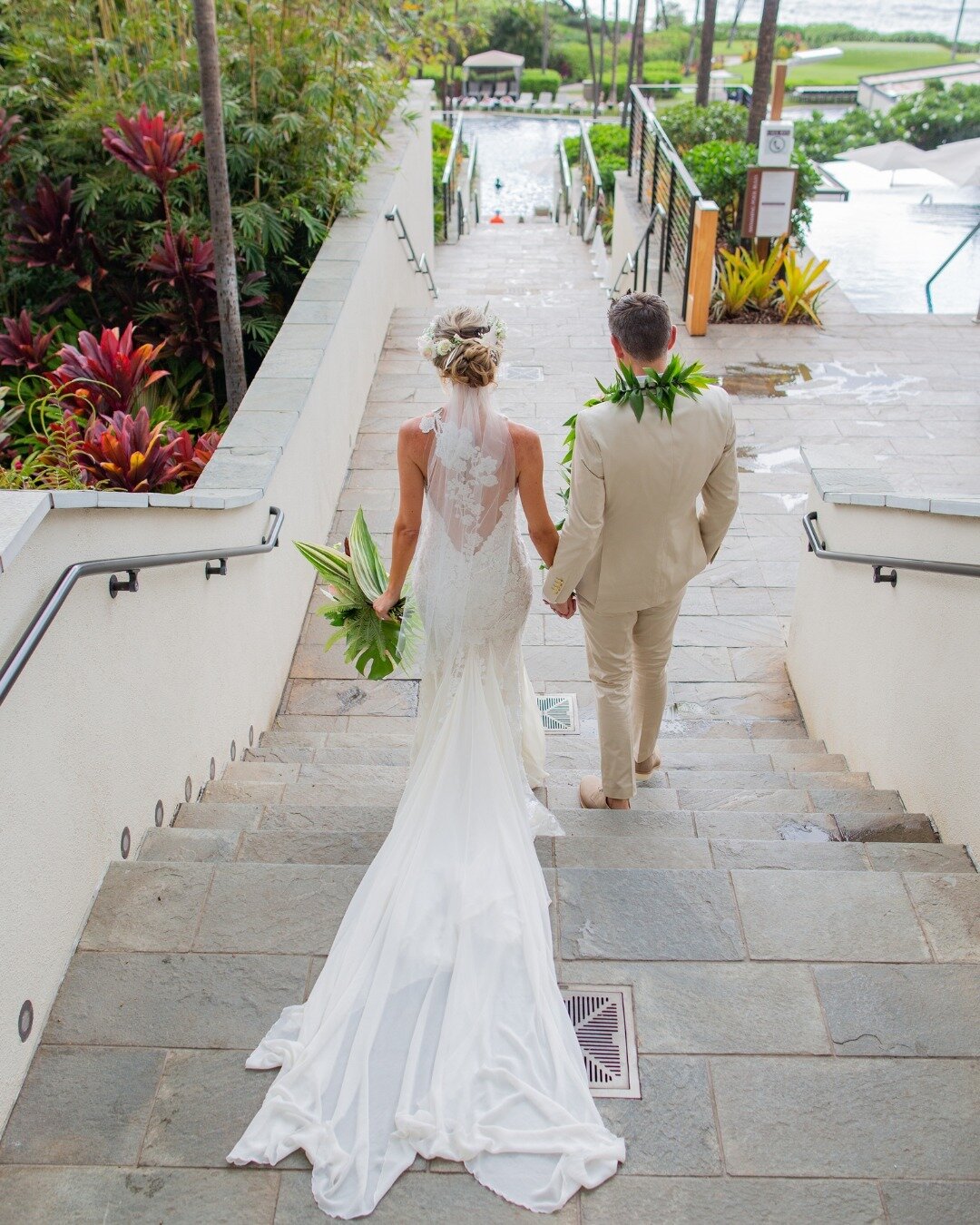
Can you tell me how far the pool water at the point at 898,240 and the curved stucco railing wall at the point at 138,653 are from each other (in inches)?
367

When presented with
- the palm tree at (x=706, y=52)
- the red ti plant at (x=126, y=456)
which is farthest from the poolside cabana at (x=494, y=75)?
the red ti plant at (x=126, y=456)

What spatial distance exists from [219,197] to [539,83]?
45555 millimetres

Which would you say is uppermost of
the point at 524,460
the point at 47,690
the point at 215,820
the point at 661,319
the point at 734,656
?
the point at 661,319

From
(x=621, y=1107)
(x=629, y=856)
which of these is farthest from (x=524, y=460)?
(x=621, y=1107)

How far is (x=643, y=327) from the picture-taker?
2.97 meters

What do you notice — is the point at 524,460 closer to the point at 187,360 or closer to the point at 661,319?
the point at 661,319

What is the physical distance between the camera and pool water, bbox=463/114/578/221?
2697cm

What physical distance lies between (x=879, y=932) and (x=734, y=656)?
2.52m

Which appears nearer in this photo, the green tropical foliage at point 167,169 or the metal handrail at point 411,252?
the green tropical foliage at point 167,169

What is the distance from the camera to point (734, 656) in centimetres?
522

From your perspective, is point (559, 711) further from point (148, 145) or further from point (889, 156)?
point (889, 156)

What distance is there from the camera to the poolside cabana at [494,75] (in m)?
44.2

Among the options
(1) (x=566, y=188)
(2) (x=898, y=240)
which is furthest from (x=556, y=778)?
(1) (x=566, y=188)

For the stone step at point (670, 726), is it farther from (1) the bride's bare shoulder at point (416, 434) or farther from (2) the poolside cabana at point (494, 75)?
(2) the poolside cabana at point (494, 75)
